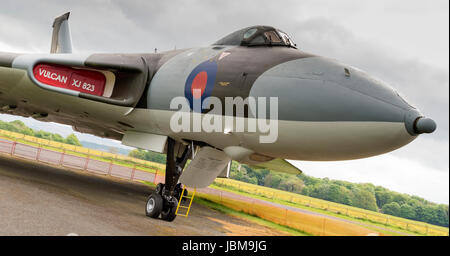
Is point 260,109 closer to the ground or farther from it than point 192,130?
farther from it

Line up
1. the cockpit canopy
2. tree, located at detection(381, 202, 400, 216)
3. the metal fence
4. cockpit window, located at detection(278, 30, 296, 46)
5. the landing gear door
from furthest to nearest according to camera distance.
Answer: tree, located at detection(381, 202, 400, 216)
the metal fence
the landing gear door
cockpit window, located at detection(278, 30, 296, 46)
the cockpit canopy

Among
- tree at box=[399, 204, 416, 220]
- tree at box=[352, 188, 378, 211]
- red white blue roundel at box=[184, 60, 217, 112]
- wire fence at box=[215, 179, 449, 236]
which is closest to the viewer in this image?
red white blue roundel at box=[184, 60, 217, 112]

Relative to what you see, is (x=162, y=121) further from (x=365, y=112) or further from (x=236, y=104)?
(x=365, y=112)

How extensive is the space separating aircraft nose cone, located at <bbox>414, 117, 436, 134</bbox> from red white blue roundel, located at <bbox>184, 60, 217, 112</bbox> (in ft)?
11.1

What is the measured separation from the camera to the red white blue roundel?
20.3ft

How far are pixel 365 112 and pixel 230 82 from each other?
233 cm

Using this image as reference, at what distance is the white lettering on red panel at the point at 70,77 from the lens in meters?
7.61

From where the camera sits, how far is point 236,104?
5.73 meters

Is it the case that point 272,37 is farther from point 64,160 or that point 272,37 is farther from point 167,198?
point 64,160

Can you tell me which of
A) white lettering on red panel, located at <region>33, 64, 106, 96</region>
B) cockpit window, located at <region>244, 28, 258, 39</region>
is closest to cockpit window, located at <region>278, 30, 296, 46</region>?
cockpit window, located at <region>244, 28, 258, 39</region>

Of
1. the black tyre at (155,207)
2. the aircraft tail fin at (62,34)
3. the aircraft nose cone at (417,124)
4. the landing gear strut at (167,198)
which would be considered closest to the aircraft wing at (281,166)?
the landing gear strut at (167,198)

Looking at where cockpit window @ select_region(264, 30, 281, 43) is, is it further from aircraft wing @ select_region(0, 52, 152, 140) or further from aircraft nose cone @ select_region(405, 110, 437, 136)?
aircraft nose cone @ select_region(405, 110, 437, 136)

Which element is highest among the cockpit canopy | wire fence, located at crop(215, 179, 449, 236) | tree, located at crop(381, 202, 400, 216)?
the cockpit canopy
